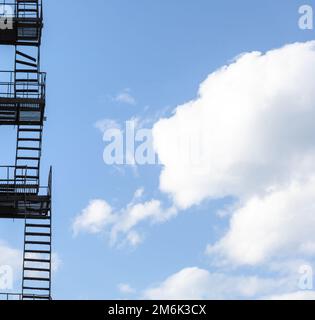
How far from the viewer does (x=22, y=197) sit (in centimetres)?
3647

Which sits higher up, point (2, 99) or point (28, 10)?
point (28, 10)

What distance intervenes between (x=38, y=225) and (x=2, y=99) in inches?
262
